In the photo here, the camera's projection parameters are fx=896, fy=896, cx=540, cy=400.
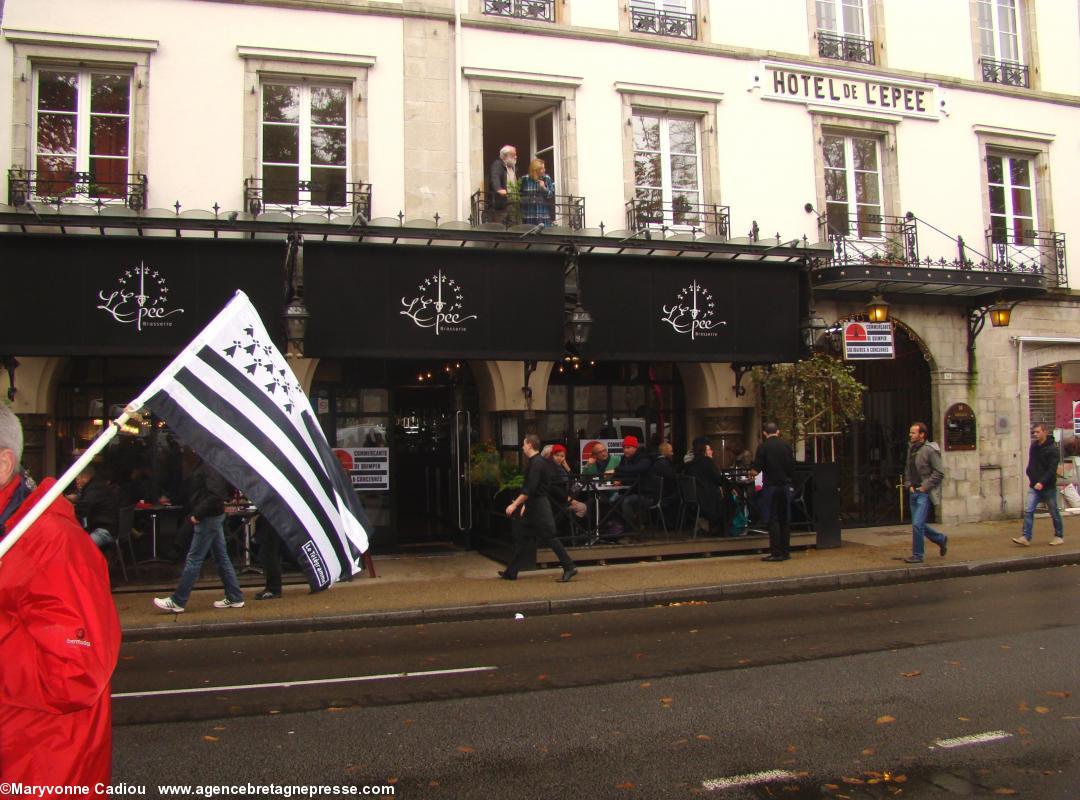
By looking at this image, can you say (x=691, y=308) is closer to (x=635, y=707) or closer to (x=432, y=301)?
(x=432, y=301)

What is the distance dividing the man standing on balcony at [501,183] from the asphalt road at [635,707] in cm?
647

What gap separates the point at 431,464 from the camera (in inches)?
568

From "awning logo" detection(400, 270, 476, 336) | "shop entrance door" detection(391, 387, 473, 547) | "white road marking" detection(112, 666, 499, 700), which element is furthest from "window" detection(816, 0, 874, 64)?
"white road marking" detection(112, 666, 499, 700)

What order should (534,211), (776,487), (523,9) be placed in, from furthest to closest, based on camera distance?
(523,9) < (534,211) < (776,487)

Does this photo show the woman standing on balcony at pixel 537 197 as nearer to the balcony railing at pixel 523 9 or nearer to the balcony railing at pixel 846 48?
the balcony railing at pixel 523 9

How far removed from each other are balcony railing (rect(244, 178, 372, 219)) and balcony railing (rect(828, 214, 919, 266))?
25.7ft

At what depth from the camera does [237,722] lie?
5.73m

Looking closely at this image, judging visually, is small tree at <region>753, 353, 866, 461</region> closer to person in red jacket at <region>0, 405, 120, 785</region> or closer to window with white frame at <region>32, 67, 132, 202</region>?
window with white frame at <region>32, 67, 132, 202</region>

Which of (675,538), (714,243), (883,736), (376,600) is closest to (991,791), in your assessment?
(883,736)

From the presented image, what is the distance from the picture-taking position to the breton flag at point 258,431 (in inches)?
158

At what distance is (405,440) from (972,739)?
33.9ft

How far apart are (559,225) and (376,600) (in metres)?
6.26

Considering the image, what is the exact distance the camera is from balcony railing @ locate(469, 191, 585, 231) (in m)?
13.2

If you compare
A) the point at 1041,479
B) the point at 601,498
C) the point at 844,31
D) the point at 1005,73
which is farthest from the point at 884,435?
the point at 1005,73
